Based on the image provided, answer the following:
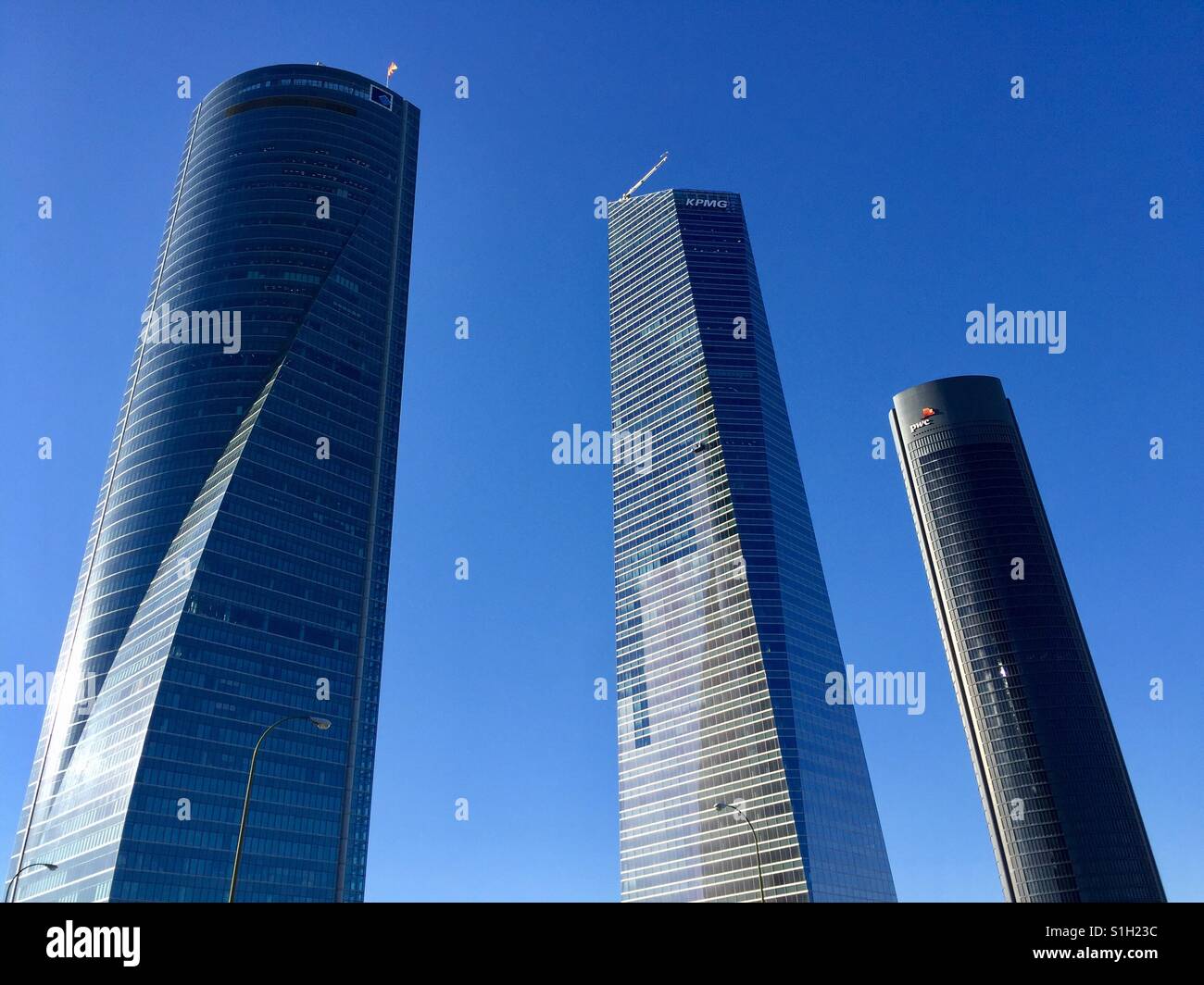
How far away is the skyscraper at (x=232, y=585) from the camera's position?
13975 centimetres

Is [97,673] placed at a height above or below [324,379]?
below

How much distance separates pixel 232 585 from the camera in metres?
156

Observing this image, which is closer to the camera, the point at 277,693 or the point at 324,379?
the point at 277,693

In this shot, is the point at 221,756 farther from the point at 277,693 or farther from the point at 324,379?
the point at 324,379

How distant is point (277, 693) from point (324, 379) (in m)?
61.2

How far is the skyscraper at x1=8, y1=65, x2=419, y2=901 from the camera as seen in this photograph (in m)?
140

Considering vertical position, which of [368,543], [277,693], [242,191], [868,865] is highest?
[242,191]
